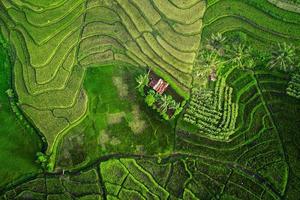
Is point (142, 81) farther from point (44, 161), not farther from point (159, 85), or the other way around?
point (44, 161)

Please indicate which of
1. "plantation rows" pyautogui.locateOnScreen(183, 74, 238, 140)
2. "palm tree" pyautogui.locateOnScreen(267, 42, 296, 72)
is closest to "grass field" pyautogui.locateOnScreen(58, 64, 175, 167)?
"plantation rows" pyautogui.locateOnScreen(183, 74, 238, 140)

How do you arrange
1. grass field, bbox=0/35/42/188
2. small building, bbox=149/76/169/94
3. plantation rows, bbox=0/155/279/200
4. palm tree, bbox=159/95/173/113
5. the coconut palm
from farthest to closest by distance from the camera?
small building, bbox=149/76/169/94, the coconut palm, palm tree, bbox=159/95/173/113, grass field, bbox=0/35/42/188, plantation rows, bbox=0/155/279/200

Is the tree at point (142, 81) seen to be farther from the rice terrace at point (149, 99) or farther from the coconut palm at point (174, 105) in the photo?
the coconut palm at point (174, 105)

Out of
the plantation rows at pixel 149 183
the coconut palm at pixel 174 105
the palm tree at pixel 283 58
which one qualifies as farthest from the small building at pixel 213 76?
the plantation rows at pixel 149 183

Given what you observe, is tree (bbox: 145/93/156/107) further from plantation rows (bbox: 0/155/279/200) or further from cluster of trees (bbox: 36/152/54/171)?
cluster of trees (bbox: 36/152/54/171)

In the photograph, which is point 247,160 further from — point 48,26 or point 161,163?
point 48,26

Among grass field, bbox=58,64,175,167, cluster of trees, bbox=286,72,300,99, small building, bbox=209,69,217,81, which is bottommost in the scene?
grass field, bbox=58,64,175,167

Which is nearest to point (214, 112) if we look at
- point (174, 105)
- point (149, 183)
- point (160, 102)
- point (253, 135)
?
point (174, 105)
